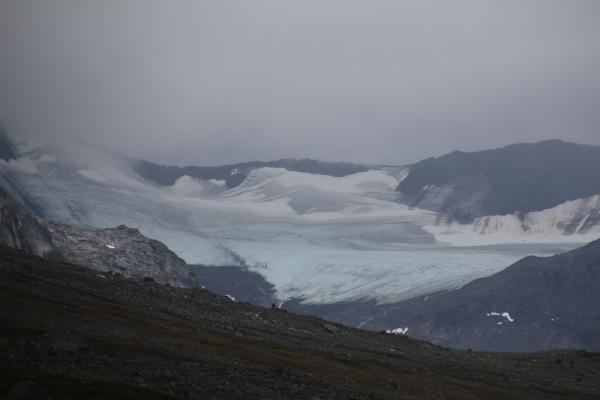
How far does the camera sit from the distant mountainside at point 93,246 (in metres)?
119

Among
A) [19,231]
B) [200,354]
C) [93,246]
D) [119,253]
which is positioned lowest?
[119,253]

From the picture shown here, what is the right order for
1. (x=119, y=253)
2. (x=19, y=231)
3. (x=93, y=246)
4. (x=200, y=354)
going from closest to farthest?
(x=200, y=354)
(x=19, y=231)
(x=93, y=246)
(x=119, y=253)

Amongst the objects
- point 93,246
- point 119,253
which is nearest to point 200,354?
point 93,246

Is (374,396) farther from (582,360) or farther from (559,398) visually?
(582,360)

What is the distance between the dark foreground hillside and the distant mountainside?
37114 mm

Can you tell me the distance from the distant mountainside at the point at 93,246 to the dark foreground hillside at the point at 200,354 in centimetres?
3711

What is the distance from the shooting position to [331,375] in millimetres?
57062

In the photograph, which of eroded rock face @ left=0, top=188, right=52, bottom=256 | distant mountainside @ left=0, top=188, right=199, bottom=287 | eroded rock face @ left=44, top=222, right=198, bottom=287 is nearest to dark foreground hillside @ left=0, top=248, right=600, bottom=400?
eroded rock face @ left=0, top=188, right=52, bottom=256

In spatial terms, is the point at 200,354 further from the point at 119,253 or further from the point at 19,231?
the point at 119,253

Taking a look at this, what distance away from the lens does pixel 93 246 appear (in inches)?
5709

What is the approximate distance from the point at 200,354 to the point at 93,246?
95892mm

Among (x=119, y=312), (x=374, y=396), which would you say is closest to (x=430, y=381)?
(x=374, y=396)

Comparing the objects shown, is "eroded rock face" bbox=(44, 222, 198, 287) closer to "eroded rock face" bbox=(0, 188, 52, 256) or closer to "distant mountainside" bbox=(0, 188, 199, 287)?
"distant mountainside" bbox=(0, 188, 199, 287)

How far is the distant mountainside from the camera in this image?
4695 inches
